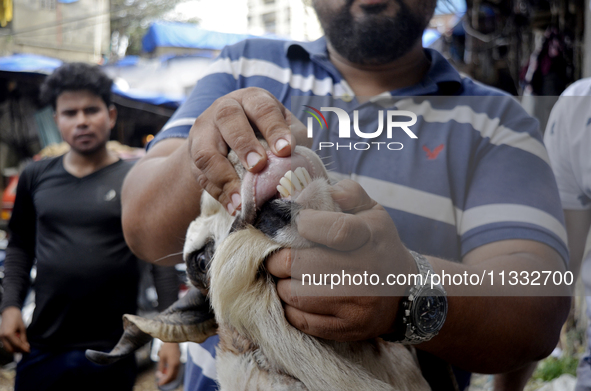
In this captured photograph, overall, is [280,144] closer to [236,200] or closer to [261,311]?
[236,200]

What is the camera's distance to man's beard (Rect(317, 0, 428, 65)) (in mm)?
1229

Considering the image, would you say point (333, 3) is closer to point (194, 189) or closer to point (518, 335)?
point (194, 189)

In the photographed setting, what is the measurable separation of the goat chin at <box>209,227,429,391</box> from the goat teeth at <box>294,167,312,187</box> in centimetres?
12

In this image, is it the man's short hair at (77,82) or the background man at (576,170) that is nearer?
the background man at (576,170)

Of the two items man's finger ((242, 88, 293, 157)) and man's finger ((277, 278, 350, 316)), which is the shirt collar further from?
man's finger ((277, 278, 350, 316))

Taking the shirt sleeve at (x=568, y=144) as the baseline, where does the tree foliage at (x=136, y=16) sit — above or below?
below

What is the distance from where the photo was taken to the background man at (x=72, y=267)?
98.0 inches

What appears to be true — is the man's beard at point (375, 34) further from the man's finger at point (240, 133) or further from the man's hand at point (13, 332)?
the man's hand at point (13, 332)

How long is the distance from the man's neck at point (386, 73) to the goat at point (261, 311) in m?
0.59

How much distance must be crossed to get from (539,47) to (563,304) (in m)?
3.73

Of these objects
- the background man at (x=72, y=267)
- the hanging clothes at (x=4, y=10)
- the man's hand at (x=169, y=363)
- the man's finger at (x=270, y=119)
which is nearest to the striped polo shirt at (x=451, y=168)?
the man's finger at (x=270, y=119)

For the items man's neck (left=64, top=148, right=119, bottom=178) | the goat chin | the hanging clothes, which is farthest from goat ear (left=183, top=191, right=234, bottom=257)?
the hanging clothes

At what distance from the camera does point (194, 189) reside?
3.17 ft

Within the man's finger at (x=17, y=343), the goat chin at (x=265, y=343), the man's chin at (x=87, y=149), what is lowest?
the man's finger at (x=17, y=343)
